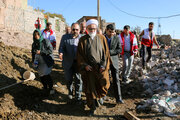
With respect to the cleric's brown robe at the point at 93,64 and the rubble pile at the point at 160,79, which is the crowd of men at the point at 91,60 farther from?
the rubble pile at the point at 160,79

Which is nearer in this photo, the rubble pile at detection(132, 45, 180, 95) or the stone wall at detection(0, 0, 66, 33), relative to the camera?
the rubble pile at detection(132, 45, 180, 95)

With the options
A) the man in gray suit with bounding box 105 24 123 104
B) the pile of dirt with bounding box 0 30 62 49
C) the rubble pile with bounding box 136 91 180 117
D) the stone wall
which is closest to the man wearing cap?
the man in gray suit with bounding box 105 24 123 104

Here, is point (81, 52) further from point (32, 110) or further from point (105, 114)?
point (32, 110)

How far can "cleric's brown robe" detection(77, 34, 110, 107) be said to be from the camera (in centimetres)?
314

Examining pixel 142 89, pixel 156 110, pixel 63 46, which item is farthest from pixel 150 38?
pixel 63 46

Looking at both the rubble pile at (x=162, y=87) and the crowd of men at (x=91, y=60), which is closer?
the crowd of men at (x=91, y=60)

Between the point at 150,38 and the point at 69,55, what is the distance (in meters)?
4.23

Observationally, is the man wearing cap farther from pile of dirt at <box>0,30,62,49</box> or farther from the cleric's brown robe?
pile of dirt at <box>0,30,62,49</box>

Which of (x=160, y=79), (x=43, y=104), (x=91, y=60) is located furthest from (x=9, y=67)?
(x=160, y=79)

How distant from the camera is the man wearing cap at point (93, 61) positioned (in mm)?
3135

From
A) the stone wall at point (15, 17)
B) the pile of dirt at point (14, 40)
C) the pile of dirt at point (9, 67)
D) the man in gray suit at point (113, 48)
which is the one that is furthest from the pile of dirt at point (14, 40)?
the man in gray suit at point (113, 48)

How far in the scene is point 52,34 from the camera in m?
5.65

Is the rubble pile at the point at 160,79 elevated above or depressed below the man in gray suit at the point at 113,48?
below

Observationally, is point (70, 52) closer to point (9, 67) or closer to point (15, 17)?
point (9, 67)
